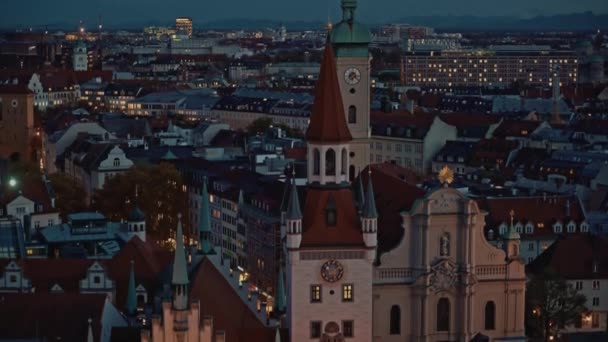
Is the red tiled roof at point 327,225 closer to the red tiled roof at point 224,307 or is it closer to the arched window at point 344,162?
the arched window at point 344,162

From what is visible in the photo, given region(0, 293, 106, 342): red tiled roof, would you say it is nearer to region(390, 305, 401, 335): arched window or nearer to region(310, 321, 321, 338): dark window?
region(310, 321, 321, 338): dark window

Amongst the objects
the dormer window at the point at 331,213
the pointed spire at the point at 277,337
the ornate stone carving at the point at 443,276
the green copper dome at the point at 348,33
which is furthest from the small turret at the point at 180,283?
the green copper dome at the point at 348,33

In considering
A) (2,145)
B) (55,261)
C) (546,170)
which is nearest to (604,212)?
(546,170)

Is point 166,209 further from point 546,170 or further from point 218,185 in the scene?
point 546,170

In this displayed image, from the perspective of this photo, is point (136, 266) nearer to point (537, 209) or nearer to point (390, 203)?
point (390, 203)

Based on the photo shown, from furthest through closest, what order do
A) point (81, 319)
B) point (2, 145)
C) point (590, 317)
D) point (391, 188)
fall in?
point (2, 145) → point (590, 317) → point (391, 188) → point (81, 319)

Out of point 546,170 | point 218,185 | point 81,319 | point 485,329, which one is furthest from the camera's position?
point 546,170

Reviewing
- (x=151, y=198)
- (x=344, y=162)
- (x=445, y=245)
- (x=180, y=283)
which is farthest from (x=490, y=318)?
(x=151, y=198)
